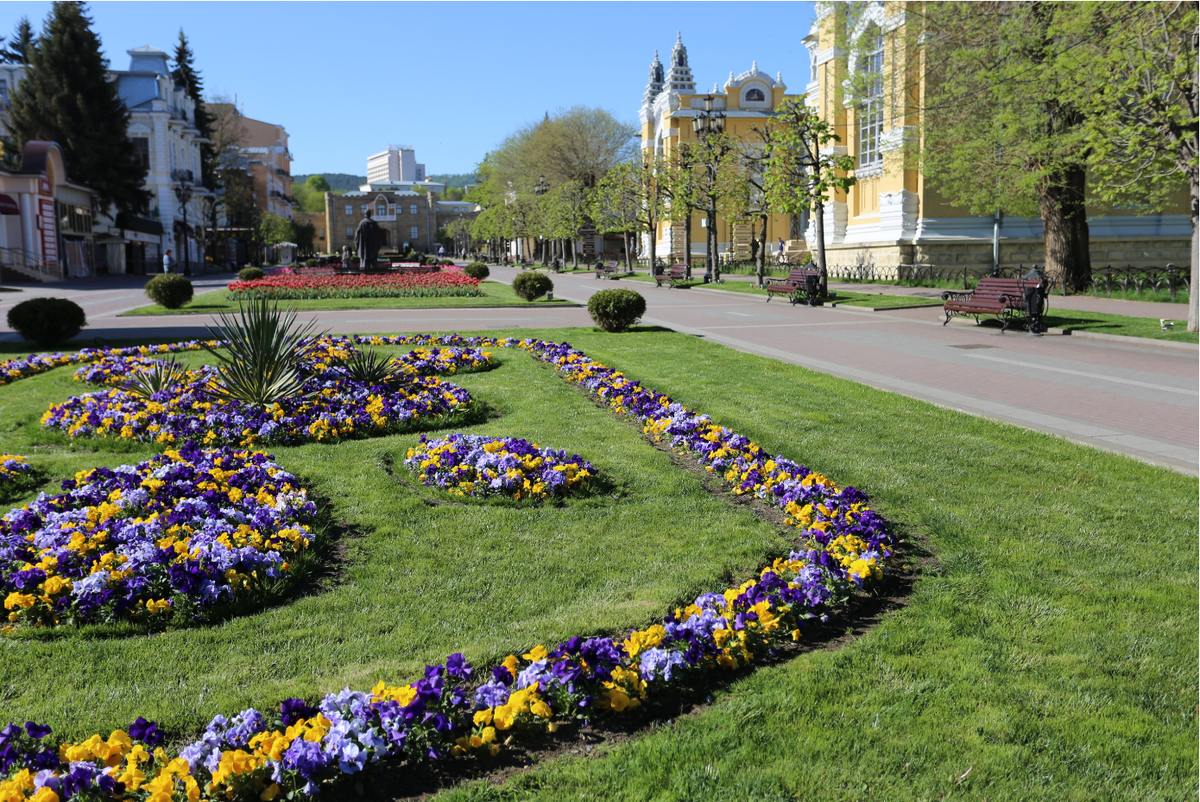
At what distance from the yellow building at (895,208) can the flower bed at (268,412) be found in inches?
827

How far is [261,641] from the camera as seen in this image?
4035 mm

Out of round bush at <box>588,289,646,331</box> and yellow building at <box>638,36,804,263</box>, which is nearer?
round bush at <box>588,289,646,331</box>

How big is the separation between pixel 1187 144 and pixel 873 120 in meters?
23.3

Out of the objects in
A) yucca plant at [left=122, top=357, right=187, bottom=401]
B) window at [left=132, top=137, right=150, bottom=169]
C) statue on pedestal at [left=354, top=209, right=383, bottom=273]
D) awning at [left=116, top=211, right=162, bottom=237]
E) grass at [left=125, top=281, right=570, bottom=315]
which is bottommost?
yucca plant at [left=122, top=357, right=187, bottom=401]

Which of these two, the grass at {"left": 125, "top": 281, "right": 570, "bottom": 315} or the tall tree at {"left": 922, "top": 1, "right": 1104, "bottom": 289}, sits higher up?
the tall tree at {"left": 922, "top": 1, "right": 1104, "bottom": 289}

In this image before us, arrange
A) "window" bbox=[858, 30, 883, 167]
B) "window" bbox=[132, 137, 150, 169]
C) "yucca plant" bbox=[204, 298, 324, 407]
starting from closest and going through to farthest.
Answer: "yucca plant" bbox=[204, 298, 324, 407], "window" bbox=[858, 30, 883, 167], "window" bbox=[132, 137, 150, 169]

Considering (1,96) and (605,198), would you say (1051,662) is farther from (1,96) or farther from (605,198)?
(1,96)

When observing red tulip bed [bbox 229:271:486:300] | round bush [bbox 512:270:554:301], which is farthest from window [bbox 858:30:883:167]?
red tulip bed [bbox 229:271:486:300]

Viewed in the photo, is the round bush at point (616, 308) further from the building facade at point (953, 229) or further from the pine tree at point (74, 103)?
the pine tree at point (74, 103)

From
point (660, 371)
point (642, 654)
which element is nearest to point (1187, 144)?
point (660, 371)

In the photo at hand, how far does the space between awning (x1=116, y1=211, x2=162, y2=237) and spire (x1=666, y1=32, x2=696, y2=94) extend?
39448mm

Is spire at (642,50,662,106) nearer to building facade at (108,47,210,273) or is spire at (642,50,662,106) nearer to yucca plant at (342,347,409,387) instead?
building facade at (108,47,210,273)

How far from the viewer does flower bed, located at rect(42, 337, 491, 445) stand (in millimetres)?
7840

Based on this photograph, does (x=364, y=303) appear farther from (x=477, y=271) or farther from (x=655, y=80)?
(x=655, y=80)
